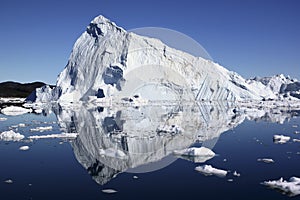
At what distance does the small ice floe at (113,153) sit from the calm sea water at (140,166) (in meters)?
0.02

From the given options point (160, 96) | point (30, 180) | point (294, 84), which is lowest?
point (30, 180)

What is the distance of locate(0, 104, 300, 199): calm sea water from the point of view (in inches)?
195

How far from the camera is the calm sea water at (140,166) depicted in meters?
4.94

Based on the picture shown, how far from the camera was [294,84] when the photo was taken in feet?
122

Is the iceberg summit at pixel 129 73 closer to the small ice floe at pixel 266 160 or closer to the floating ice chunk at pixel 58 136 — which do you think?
the floating ice chunk at pixel 58 136

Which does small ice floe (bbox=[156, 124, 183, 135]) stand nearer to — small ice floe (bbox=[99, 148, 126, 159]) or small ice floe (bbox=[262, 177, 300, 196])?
small ice floe (bbox=[99, 148, 126, 159])

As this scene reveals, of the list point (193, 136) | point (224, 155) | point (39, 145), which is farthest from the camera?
point (193, 136)

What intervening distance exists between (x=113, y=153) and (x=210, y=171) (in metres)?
2.43

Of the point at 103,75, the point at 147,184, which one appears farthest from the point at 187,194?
the point at 103,75

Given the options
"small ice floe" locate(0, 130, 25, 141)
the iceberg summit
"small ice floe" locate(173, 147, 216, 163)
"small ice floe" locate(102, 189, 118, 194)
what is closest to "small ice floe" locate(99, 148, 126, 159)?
"small ice floe" locate(173, 147, 216, 163)

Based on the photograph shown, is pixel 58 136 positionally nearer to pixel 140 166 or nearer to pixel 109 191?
pixel 140 166

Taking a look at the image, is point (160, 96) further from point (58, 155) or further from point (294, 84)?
point (58, 155)

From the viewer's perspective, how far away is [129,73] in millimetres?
25953

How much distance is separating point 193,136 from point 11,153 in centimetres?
507
